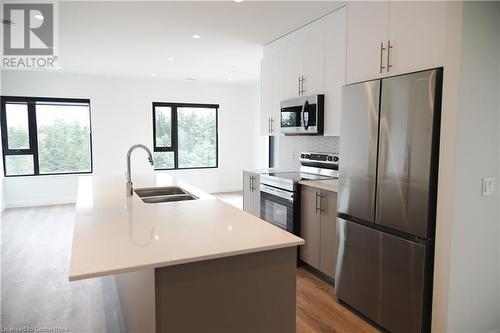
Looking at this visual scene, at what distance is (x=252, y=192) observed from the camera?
4.34 m

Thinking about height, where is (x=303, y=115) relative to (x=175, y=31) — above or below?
below

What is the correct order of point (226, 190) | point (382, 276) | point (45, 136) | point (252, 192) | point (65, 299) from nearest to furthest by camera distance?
1. point (382, 276)
2. point (65, 299)
3. point (252, 192)
4. point (45, 136)
5. point (226, 190)

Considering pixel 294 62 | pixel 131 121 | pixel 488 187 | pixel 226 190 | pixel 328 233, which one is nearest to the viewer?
pixel 488 187

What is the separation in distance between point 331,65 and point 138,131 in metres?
5.14

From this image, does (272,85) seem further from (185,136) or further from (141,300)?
(185,136)

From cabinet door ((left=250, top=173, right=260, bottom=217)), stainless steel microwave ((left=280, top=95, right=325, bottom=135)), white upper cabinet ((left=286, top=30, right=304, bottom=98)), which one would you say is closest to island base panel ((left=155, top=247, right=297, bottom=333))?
Result: stainless steel microwave ((left=280, top=95, right=325, bottom=135))

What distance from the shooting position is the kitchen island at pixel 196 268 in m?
1.42

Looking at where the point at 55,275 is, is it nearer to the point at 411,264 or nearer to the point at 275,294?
the point at 275,294

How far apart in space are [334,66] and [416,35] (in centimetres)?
103

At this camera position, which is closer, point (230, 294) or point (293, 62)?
point (230, 294)

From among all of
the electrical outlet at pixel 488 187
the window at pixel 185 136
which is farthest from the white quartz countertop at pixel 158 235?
the window at pixel 185 136

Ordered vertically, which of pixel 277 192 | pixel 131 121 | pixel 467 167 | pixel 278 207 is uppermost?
pixel 131 121

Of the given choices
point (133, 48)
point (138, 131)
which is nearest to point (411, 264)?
point (133, 48)

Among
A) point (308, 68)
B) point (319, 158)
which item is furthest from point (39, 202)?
point (308, 68)
